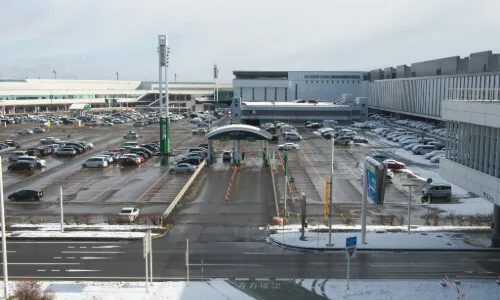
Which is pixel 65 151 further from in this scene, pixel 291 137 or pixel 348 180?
pixel 348 180

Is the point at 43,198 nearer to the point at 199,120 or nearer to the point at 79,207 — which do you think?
the point at 79,207

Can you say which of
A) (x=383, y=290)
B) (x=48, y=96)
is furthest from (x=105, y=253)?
(x=48, y=96)

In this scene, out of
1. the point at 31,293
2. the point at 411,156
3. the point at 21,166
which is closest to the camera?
the point at 31,293

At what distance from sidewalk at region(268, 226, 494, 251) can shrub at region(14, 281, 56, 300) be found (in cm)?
925

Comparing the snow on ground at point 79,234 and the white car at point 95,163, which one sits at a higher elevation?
the white car at point 95,163

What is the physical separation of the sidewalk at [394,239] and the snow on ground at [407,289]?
3303mm

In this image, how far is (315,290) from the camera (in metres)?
15.5

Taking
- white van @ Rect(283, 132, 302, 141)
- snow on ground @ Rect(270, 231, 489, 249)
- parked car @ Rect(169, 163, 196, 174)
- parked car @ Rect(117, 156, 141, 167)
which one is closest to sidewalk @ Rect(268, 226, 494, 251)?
snow on ground @ Rect(270, 231, 489, 249)

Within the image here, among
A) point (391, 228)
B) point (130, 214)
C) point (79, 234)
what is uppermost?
point (130, 214)

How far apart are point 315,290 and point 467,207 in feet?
48.1

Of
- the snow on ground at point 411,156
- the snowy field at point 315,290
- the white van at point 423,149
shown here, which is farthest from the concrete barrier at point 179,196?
the white van at point 423,149

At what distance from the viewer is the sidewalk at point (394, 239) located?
1962 centimetres

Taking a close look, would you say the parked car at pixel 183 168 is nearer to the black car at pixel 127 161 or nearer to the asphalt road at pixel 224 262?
the black car at pixel 127 161

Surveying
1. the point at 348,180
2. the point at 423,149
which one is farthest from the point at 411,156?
the point at 348,180
